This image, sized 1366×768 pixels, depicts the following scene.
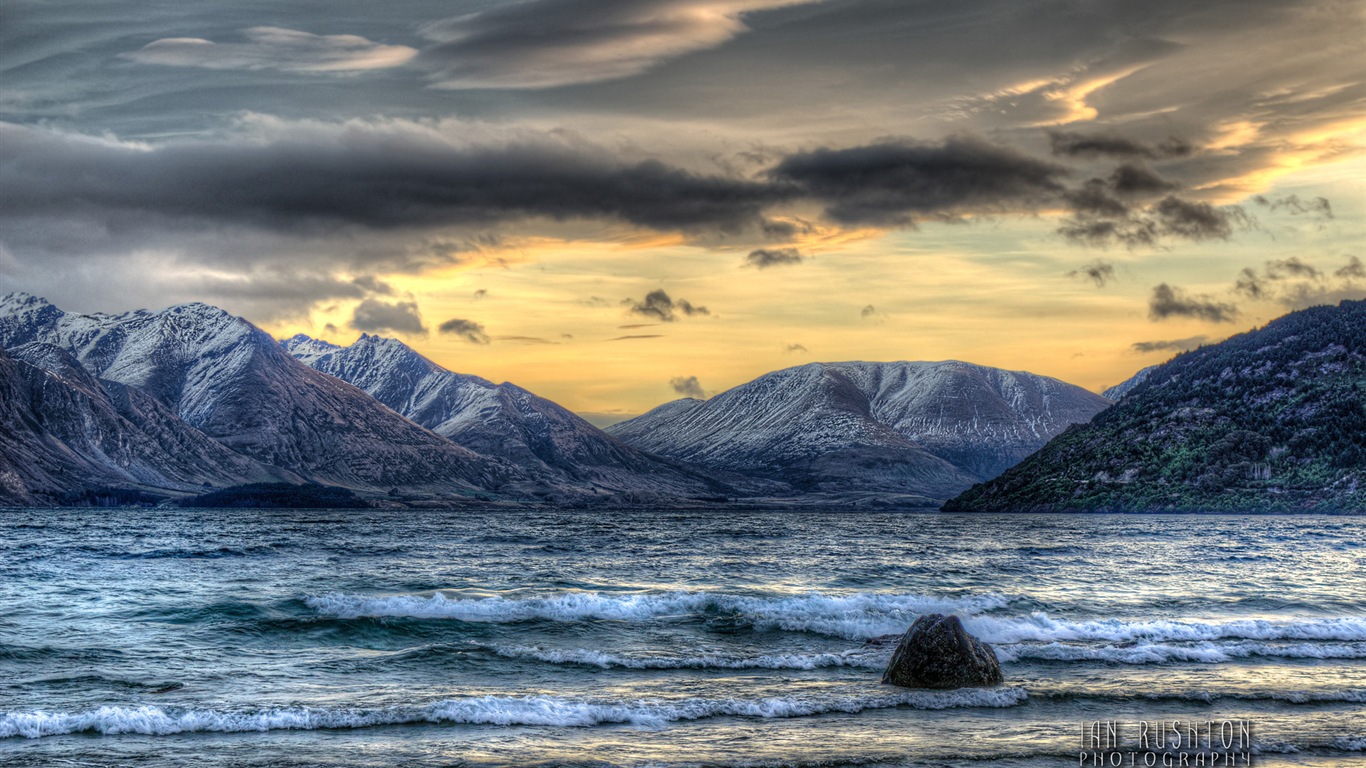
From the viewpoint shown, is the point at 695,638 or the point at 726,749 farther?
Result: the point at 695,638

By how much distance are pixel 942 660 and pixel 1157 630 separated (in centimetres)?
1564

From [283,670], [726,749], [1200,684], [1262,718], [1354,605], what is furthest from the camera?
[1354,605]

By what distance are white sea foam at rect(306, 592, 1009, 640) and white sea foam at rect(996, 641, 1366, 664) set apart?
7.64 metres

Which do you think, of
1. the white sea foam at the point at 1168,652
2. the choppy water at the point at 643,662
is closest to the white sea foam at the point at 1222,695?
the choppy water at the point at 643,662

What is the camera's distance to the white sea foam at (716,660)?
36531mm

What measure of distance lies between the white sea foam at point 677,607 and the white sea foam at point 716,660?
27.0ft

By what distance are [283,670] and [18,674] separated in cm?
797

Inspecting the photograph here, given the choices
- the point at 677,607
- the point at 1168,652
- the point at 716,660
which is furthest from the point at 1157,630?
the point at 677,607

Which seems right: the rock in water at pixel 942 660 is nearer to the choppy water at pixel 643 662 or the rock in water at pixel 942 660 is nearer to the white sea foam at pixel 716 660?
the choppy water at pixel 643 662

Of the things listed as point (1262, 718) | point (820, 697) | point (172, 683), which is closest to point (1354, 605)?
point (1262, 718)

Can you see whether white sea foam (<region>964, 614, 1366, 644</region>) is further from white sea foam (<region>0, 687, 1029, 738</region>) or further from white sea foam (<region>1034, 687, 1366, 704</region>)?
white sea foam (<region>0, 687, 1029, 738</region>)

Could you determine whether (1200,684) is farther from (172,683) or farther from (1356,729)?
(172,683)

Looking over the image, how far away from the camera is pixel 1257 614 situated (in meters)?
49.2

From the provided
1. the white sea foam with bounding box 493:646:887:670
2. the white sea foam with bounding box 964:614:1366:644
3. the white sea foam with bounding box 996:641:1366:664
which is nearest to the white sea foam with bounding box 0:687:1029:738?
the white sea foam with bounding box 493:646:887:670
